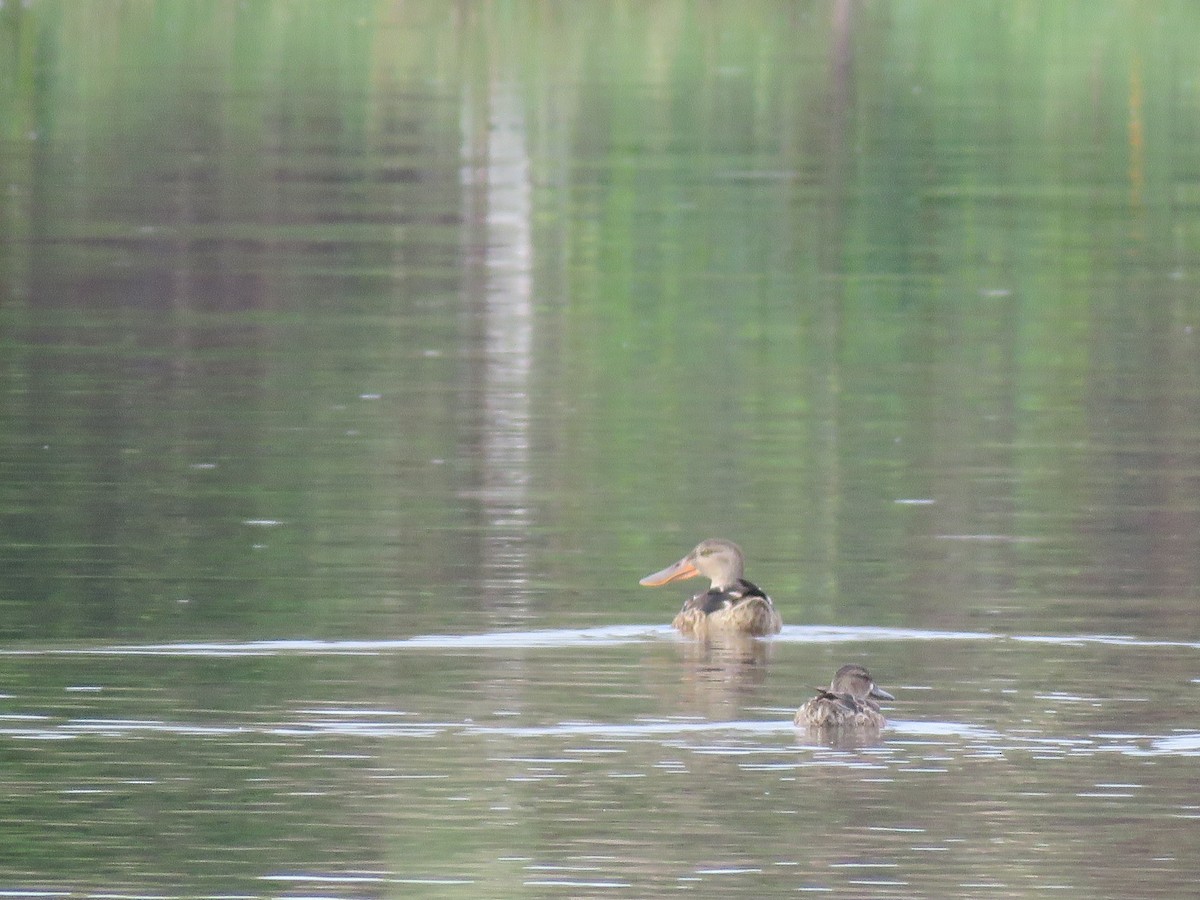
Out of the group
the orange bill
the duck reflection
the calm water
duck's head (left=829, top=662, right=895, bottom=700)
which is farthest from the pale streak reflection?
duck's head (left=829, top=662, right=895, bottom=700)

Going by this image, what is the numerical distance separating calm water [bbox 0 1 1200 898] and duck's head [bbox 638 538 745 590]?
17 centimetres

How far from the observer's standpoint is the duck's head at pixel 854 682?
33.7 feet

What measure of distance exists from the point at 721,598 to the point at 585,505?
A: 2.63 meters

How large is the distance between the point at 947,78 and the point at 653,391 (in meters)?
24.7

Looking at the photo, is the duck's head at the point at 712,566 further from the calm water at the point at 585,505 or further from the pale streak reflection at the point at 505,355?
the pale streak reflection at the point at 505,355

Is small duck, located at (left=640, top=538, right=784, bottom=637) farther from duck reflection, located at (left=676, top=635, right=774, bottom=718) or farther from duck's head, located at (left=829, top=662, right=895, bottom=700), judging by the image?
duck's head, located at (left=829, top=662, right=895, bottom=700)

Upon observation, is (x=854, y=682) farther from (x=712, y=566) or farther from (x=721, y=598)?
(x=712, y=566)

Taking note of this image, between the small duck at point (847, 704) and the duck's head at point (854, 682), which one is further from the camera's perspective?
the duck's head at point (854, 682)

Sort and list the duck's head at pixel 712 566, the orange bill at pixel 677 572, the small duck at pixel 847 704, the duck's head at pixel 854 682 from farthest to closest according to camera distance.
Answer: the orange bill at pixel 677 572
the duck's head at pixel 712 566
the duck's head at pixel 854 682
the small duck at pixel 847 704

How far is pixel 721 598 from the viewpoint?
12211mm

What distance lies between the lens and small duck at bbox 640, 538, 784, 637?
1205 centimetres

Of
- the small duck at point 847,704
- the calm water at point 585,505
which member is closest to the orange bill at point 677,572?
the calm water at point 585,505

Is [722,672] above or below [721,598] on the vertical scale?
below

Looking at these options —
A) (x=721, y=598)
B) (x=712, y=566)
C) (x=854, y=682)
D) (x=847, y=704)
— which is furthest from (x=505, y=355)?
(x=847, y=704)
